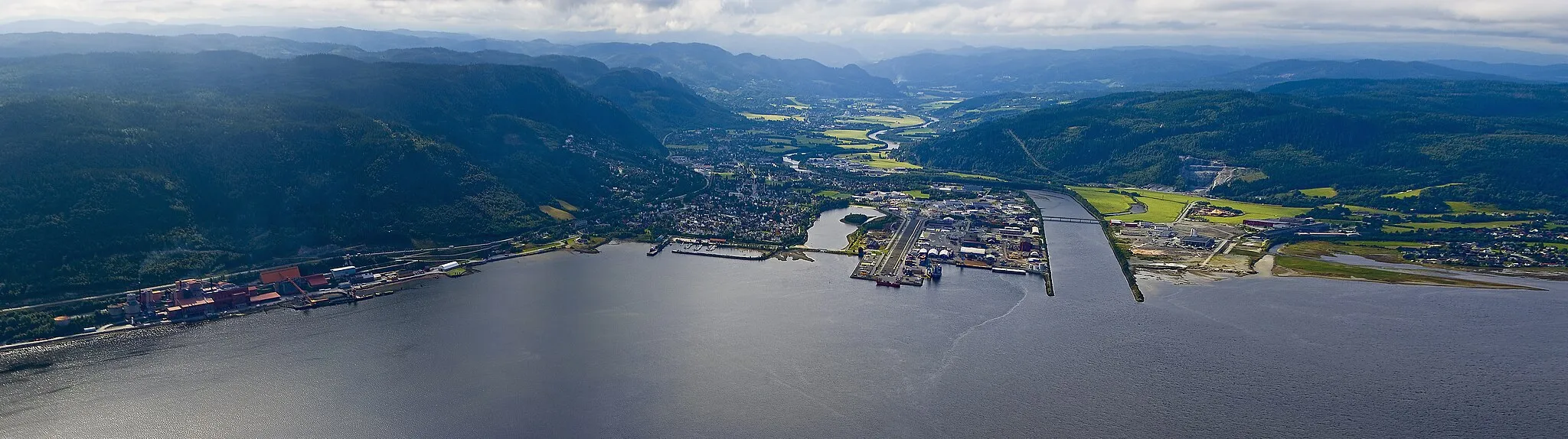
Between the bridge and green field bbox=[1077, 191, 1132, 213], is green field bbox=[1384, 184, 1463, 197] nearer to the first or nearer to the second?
green field bbox=[1077, 191, 1132, 213]

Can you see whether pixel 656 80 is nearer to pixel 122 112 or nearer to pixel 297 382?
pixel 122 112

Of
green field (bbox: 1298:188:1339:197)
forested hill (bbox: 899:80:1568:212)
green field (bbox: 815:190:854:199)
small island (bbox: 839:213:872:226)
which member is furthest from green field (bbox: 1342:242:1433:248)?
green field (bbox: 815:190:854:199)

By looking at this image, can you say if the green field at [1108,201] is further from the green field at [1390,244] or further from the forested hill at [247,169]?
the forested hill at [247,169]

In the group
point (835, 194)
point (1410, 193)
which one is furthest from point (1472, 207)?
point (835, 194)

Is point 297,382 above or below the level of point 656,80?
below

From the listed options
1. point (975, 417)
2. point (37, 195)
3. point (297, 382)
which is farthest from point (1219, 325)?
point (37, 195)

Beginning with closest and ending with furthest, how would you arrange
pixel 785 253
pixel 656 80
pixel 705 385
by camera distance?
pixel 705 385 < pixel 785 253 < pixel 656 80

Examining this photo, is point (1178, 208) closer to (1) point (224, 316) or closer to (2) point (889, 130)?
(1) point (224, 316)
